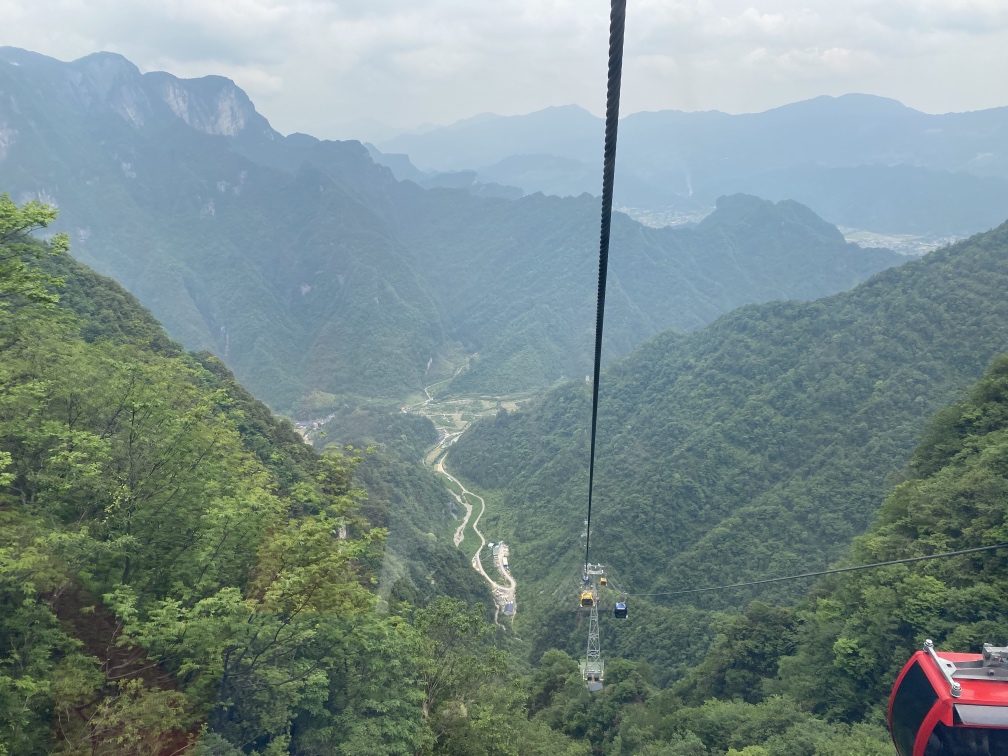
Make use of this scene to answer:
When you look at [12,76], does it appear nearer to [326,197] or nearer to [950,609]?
[326,197]

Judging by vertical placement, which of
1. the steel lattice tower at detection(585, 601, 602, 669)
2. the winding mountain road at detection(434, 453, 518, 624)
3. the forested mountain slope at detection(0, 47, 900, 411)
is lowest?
the winding mountain road at detection(434, 453, 518, 624)

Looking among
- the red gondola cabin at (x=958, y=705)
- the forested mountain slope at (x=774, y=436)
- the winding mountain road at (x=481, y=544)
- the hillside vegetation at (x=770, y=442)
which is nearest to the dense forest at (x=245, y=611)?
the red gondola cabin at (x=958, y=705)

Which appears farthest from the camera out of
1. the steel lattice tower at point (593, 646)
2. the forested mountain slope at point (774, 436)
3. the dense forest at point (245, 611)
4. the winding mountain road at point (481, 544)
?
the winding mountain road at point (481, 544)

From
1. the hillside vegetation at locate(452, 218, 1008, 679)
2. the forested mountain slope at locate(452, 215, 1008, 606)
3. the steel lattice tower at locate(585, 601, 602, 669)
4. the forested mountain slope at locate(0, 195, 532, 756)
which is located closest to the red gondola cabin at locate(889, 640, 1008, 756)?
the forested mountain slope at locate(0, 195, 532, 756)

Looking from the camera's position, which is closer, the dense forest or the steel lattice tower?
the dense forest

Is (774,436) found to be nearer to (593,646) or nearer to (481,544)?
(593,646)

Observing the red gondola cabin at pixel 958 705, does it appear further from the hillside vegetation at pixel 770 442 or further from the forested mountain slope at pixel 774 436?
the forested mountain slope at pixel 774 436

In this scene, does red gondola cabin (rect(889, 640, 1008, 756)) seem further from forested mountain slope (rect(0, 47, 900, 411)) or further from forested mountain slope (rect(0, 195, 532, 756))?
forested mountain slope (rect(0, 47, 900, 411))
